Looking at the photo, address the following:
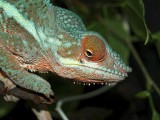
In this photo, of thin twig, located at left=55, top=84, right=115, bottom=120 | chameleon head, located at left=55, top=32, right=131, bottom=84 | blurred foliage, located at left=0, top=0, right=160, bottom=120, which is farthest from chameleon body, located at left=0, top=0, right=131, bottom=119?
blurred foliage, located at left=0, top=0, right=160, bottom=120

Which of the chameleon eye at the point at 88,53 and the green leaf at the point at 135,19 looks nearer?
the chameleon eye at the point at 88,53

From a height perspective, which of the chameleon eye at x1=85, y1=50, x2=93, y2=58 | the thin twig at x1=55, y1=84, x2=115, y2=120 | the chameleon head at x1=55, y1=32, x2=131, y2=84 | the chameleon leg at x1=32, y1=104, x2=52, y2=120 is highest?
the chameleon eye at x1=85, y1=50, x2=93, y2=58

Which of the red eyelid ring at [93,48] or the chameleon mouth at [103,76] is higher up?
the red eyelid ring at [93,48]

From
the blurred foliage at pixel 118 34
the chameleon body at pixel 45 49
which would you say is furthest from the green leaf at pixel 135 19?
the chameleon body at pixel 45 49

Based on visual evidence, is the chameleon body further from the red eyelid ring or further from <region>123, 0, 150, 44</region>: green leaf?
<region>123, 0, 150, 44</region>: green leaf

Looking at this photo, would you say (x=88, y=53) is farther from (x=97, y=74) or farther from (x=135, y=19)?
(x=135, y=19)

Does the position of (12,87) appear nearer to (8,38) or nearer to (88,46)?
(8,38)

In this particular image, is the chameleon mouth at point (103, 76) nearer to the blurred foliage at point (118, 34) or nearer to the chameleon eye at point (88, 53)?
the chameleon eye at point (88, 53)
